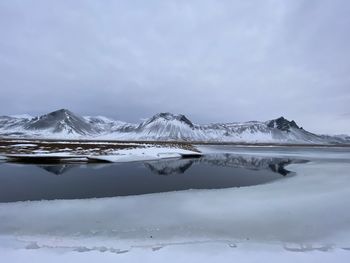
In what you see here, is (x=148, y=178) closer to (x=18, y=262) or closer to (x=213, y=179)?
(x=213, y=179)

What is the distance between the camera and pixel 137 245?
27.2 feet

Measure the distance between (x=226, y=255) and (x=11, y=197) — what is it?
1298 centimetres

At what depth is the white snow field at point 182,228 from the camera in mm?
7562

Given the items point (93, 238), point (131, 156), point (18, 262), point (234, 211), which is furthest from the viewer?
point (131, 156)

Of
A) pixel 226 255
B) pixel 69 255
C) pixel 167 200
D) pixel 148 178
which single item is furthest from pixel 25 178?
pixel 226 255

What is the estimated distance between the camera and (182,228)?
9.93 metres

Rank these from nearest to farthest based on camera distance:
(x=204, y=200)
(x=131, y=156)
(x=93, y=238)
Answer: (x=93, y=238), (x=204, y=200), (x=131, y=156)

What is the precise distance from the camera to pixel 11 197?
14914mm

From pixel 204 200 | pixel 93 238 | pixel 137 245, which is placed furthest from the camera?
pixel 204 200

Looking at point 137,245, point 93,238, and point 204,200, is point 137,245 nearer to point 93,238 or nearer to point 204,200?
point 93,238

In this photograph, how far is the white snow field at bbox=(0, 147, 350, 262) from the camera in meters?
7.56

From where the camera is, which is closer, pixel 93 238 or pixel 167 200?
pixel 93 238

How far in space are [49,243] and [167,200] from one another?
6.85 metres

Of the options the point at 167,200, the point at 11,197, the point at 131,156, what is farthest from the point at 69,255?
the point at 131,156
